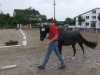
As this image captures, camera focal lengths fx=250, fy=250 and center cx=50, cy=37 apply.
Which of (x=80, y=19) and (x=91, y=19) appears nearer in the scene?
(x=80, y=19)

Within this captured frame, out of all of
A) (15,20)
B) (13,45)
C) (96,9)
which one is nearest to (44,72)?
(13,45)

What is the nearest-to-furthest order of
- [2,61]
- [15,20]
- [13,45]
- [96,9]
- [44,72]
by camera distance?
1. [44,72]
2. [2,61]
3. [13,45]
4. [15,20]
5. [96,9]

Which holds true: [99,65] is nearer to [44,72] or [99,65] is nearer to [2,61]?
[44,72]

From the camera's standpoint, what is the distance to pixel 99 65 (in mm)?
8680

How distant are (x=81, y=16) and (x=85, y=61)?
9073 cm

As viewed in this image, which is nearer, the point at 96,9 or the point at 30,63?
the point at 30,63

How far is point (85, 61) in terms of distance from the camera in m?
9.43

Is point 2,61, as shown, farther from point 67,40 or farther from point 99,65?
point 99,65

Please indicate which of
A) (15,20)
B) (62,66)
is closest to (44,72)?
(62,66)

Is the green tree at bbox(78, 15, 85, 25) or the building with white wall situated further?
the green tree at bbox(78, 15, 85, 25)

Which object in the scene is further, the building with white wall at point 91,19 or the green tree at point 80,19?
the green tree at point 80,19

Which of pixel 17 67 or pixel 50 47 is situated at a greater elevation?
pixel 50 47

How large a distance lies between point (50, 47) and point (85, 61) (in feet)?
7.29

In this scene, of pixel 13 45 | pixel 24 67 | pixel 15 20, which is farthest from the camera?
pixel 15 20
